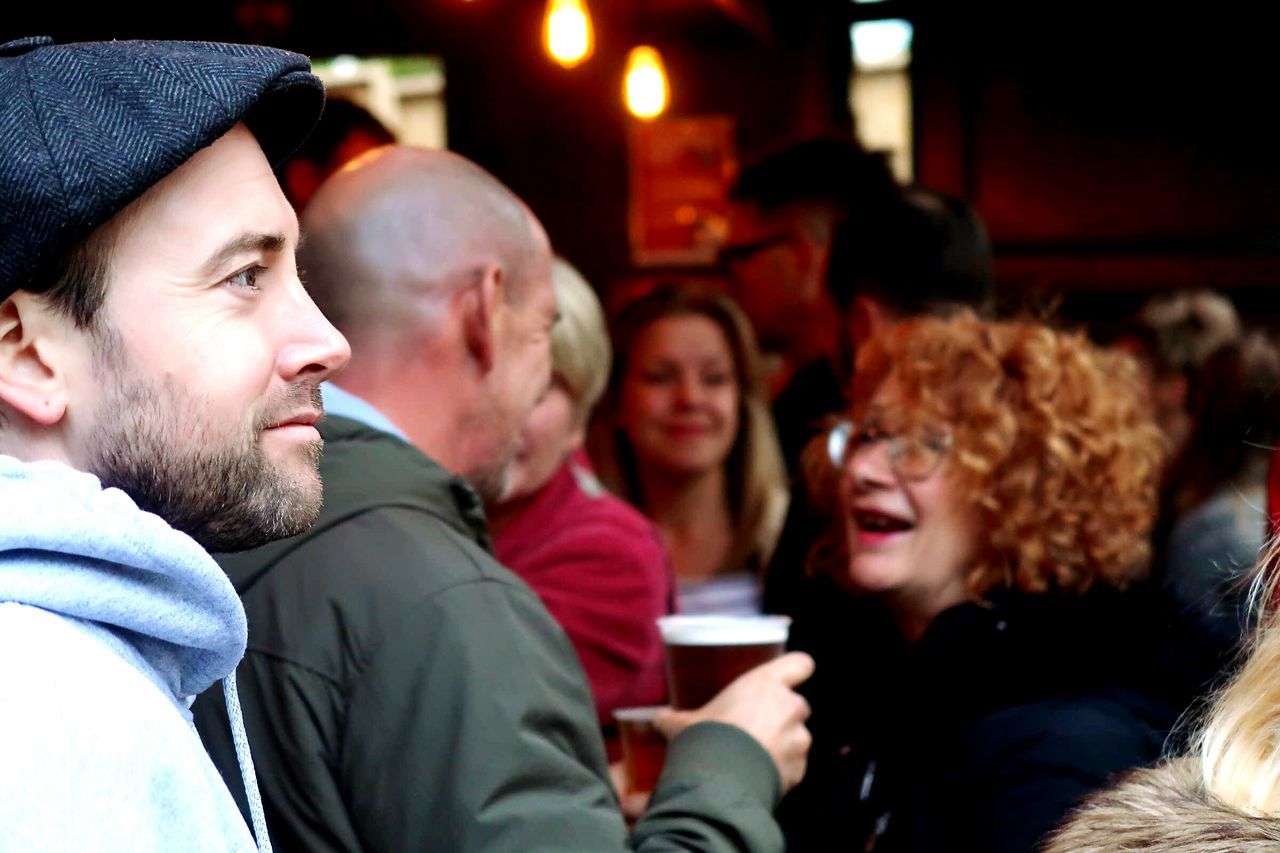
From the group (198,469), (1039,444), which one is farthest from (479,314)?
(1039,444)

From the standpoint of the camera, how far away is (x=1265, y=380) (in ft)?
14.8

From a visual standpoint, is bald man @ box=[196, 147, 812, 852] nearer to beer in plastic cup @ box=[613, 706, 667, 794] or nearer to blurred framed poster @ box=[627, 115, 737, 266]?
beer in plastic cup @ box=[613, 706, 667, 794]

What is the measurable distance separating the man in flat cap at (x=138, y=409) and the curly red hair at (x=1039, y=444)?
4.95ft

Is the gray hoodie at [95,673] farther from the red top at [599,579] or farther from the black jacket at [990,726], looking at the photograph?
the red top at [599,579]

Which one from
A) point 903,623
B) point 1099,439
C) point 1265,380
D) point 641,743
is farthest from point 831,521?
point 1265,380

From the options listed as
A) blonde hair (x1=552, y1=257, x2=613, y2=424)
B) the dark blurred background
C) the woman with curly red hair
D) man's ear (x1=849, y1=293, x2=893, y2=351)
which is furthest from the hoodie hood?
the dark blurred background

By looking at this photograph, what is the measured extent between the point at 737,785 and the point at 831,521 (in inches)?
49.5

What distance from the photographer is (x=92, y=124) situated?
1211 millimetres

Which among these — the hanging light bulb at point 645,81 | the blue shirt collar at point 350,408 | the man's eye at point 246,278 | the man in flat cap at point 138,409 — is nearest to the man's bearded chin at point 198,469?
the man in flat cap at point 138,409

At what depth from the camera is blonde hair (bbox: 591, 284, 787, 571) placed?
14.0ft

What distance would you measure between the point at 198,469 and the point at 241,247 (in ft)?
0.71

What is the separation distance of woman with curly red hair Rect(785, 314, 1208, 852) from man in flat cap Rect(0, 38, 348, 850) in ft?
4.12

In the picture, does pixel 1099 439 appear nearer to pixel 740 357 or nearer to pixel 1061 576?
pixel 1061 576

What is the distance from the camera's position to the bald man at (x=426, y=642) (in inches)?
66.2
